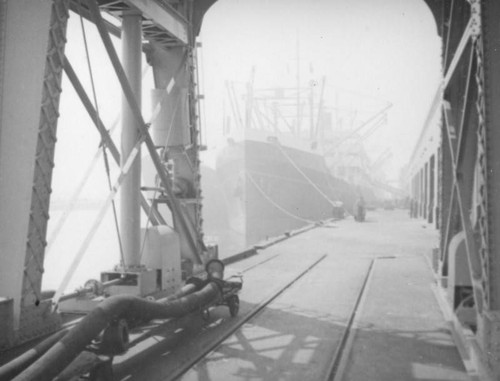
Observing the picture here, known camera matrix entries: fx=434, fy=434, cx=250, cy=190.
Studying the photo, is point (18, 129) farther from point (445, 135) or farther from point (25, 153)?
point (445, 135)

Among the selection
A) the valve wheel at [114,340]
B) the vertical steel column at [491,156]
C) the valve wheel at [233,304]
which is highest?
the vertical steel column at [491,156]

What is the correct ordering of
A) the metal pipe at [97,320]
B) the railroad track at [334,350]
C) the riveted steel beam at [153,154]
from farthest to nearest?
the riveted steel beam at [153,154], the railroad track at [334,350], the metal pipe at [97,320]

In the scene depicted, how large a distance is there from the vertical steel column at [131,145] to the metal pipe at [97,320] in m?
1.47

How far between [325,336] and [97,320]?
2.96 m

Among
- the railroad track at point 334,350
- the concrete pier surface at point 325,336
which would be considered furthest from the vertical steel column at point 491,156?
the railroad track at point 334,350

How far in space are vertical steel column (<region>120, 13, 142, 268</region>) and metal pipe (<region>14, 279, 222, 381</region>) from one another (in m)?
1.47

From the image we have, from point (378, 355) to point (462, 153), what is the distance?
2.47 meters

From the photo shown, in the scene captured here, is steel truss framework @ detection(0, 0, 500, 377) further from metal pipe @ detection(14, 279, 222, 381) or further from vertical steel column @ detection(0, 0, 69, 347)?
metal pipe @ detection(14, 279, 222, 381)

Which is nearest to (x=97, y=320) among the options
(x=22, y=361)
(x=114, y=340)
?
(x=114, y=340)

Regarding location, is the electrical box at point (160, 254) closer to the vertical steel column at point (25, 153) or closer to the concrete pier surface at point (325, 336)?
the concrete pier surface at point (325, 336)

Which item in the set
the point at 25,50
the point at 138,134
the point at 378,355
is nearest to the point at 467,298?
the point at 378,355

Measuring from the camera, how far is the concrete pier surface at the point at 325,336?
4254mm

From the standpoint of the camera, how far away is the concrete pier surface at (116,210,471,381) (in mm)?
4254

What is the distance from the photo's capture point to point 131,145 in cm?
623
